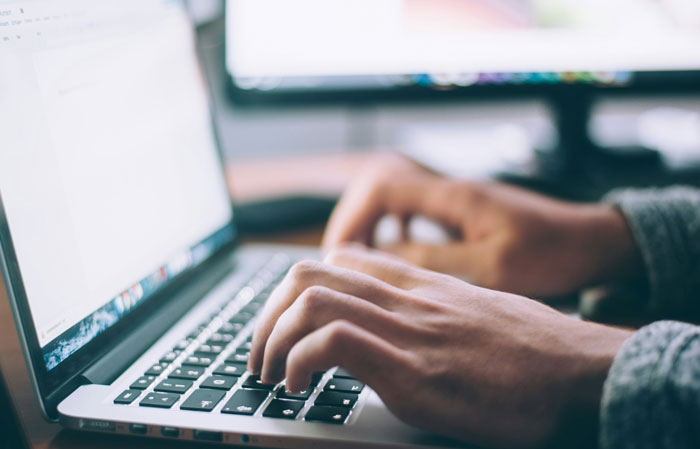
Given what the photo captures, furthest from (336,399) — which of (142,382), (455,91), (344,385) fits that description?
(455,91)

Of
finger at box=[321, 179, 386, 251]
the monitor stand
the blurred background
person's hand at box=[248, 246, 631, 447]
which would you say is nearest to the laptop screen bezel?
person's hand at box=[248, 246, 631, 447]

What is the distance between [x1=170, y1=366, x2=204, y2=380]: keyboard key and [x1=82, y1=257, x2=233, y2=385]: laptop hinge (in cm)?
4

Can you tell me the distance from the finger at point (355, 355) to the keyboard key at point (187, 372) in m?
0.09

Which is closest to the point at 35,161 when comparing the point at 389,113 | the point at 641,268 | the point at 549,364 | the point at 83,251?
the point at 83,251

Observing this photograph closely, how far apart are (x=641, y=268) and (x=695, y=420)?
0.89ft

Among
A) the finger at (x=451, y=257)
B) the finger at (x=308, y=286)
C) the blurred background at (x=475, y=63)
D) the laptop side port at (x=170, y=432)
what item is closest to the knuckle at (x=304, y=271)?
the finger at (x=308, y=286)

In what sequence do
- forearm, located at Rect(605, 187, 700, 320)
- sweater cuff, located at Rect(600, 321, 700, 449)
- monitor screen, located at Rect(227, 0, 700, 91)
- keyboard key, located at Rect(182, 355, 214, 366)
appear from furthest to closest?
1. monitor screen, located at Rect(227, 0, 700, 91)
2. forearm, located at Rect(605, 187, 700, 320)
3. keyboard key, located at Rect(182, 355, 214, 366)
4. sweater cuff, located at Rect(600, 321, 700, 449)

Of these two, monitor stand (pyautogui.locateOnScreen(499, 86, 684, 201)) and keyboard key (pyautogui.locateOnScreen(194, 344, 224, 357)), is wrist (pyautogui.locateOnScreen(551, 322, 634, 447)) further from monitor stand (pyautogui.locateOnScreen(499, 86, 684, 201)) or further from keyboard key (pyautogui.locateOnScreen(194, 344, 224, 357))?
monitor stand (pyautogui.locateOnScreen(499, 86, 684, 201))

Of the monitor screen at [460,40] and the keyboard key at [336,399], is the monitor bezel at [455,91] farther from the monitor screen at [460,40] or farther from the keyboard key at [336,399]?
the keyboard key at [336,399]

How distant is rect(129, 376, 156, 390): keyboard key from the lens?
0.37 m

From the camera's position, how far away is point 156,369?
1.30 feet

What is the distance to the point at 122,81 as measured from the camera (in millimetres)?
495

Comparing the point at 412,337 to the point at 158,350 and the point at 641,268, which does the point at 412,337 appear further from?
the point at 641,268

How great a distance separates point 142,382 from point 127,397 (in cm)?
2
